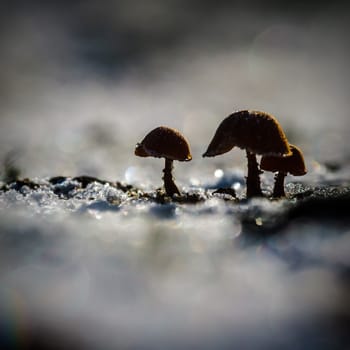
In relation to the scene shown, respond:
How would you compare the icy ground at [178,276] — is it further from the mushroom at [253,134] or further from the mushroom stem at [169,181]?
the mushroom stem at [169,181]

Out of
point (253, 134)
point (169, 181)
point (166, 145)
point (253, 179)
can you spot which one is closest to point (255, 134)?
point (253, 134)

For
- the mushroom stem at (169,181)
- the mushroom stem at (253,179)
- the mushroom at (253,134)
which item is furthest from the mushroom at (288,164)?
the mushroom stem at (169,181)

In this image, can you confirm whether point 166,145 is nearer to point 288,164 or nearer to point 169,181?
point 169,181

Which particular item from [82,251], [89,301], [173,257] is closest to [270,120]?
[173,257]

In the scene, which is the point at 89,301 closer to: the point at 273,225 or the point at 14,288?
the point at 14,288

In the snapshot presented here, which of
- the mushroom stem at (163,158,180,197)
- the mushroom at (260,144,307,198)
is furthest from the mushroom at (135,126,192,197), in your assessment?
the mushroom at (260,144,307,198)

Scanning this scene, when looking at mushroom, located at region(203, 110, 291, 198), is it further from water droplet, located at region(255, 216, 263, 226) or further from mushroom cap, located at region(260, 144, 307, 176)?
water droplet, located at region(255, 216, 263, 226)
